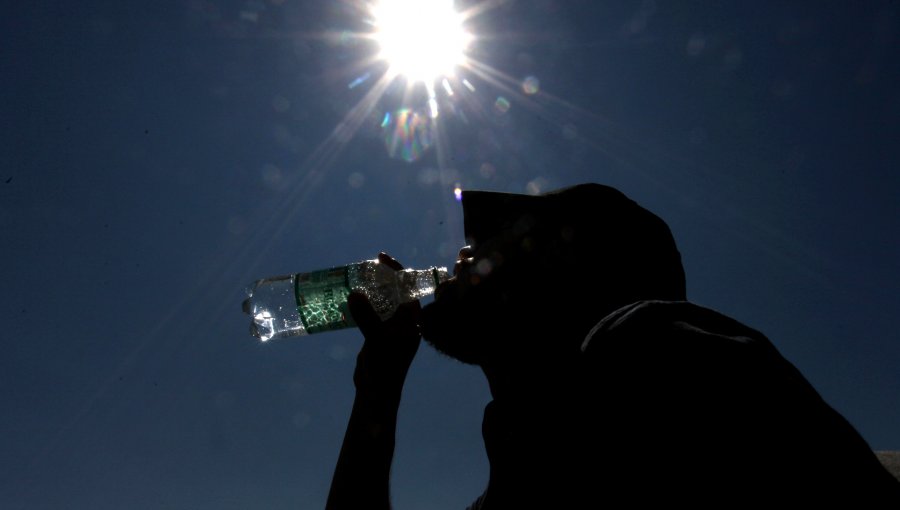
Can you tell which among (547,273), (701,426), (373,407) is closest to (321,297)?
(373,407)

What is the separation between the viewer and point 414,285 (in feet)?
10.3

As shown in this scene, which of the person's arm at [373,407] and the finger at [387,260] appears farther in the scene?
the finger at [387,260]

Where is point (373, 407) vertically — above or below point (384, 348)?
below

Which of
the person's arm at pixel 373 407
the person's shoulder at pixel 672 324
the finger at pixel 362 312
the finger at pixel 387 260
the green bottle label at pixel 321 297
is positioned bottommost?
the person's shoulder at pixel 672 324

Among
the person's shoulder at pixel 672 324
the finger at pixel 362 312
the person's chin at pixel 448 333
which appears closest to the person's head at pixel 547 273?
the person's chin at pixel 448 333

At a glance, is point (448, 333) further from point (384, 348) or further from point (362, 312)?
point (362, 312)

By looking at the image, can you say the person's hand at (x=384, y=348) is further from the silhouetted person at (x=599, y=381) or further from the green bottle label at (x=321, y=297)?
the green bottle label at (x=321, y=297)

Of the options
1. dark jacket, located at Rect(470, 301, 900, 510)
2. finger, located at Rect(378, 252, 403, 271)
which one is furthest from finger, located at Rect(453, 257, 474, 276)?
dark jacket, located at Rect(470, 301, 900, 510)

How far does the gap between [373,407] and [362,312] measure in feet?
1.59

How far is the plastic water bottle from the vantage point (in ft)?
9.12

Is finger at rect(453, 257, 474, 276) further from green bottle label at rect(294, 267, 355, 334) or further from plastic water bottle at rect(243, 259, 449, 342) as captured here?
green bottle label at rect(294, 267, 355, 334)

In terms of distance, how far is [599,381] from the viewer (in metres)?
0.93

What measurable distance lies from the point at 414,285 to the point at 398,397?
940 mm

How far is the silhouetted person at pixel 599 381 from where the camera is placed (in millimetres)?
695
